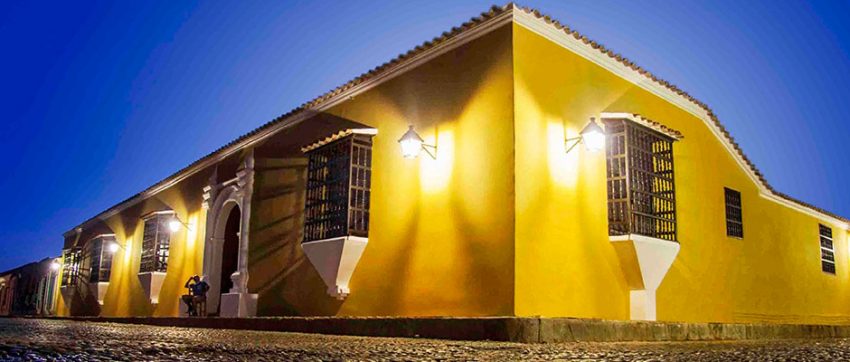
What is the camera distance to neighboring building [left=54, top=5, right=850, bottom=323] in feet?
26.8

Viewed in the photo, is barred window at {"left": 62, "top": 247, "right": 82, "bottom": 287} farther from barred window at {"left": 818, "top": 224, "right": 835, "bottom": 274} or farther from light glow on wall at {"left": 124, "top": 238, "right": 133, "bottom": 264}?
barred window at {"left": 818, "top": 224, "right": 835, "bottom": 274}

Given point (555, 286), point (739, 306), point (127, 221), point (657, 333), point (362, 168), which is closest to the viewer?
point (657, 333)

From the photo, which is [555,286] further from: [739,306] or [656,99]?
[739,306]

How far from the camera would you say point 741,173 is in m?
12.3

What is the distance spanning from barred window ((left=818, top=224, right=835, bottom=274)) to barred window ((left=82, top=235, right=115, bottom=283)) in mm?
17856

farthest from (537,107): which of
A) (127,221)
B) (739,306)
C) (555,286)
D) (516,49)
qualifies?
(127,221)

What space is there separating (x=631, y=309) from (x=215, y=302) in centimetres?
841

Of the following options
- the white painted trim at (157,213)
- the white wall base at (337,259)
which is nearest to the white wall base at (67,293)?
the white painted trim at (157,213)

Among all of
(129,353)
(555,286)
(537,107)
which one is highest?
(537,107)

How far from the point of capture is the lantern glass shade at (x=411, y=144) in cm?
Answer: 884

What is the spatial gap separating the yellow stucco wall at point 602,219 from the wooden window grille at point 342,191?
2630mm

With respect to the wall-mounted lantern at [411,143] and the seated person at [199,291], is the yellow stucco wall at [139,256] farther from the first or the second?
the wall-mounted lantern at [411,143]

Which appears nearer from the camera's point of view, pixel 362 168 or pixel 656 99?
pixel 362 168

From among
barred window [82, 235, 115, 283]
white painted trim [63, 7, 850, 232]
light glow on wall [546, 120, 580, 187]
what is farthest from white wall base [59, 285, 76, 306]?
light glow on wall [546, 120, 580, 187]
